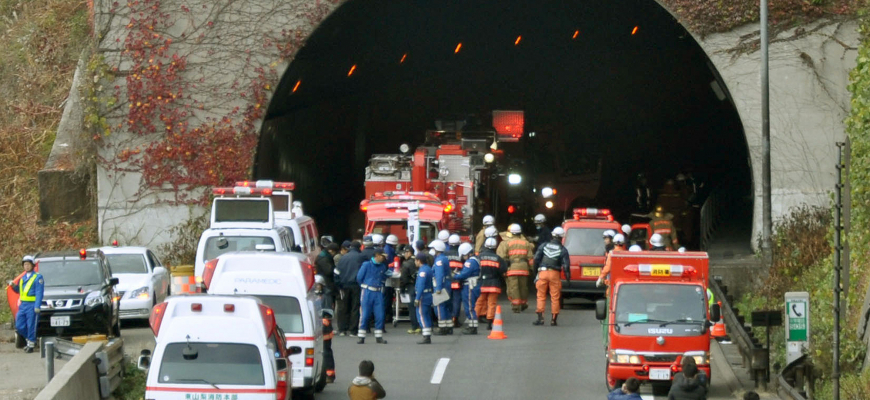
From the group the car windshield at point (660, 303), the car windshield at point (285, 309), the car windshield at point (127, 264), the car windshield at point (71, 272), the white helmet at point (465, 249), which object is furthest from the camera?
the car windshield at point (127, 264)

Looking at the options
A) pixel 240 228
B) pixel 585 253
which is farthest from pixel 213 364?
pixel 585 253

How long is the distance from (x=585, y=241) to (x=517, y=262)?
8.04 feet

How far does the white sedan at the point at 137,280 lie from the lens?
2386cm

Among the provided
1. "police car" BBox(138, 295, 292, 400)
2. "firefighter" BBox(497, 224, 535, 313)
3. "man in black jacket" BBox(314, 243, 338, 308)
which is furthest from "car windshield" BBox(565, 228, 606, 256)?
"police car" BBox(138, 295, 292, 400)

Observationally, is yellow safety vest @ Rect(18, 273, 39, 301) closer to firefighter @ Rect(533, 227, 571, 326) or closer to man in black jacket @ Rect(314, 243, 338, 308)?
man in black jacket @ Rect(314, 243, 338, 308)

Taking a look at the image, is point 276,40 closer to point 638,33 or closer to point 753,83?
point 753,83

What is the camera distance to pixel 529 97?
49.0 metres

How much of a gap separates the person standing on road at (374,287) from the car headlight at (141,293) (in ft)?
16.4

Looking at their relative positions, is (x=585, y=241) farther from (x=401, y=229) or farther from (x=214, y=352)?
(x=214, y=352)

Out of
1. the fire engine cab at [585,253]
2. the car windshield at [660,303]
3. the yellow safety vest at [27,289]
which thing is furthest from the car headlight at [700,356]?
the yellow safety vest at [27,289]

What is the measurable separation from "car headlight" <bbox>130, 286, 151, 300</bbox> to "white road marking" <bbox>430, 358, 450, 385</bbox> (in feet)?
23.1

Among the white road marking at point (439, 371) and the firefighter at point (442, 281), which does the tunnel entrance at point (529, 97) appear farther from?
the white road marking at point (439, 371)

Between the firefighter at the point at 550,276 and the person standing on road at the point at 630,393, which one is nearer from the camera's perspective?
the person standing on road at the point at 630,393

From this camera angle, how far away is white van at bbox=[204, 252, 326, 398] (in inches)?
612
